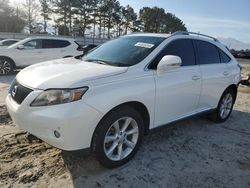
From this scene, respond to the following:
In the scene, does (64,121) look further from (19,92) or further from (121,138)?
(121,138)

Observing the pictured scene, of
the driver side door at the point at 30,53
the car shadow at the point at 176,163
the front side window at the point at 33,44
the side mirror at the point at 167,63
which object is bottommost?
the car shadow at the point at 176,163

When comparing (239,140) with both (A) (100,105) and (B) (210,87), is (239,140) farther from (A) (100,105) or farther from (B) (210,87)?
(A) (100,105)

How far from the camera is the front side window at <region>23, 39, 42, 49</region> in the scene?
12.1 m

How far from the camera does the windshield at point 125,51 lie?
13.7 ft

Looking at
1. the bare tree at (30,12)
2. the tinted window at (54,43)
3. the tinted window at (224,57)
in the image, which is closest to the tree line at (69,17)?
the bare tree at (30,12)

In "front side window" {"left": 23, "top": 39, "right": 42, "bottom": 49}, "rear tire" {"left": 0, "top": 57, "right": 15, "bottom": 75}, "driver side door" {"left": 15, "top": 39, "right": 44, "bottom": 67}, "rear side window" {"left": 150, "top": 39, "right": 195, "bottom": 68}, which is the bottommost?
"rear tire" {"left": 0, "top": 57, "right": 15, "bottom": 75}

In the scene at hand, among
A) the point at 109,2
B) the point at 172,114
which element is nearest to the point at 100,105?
the point at 172,114

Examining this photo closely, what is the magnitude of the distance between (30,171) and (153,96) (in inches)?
71.6

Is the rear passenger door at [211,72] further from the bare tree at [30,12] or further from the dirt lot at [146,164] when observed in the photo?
the bare tree at [30,12]

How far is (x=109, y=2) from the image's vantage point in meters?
52.6

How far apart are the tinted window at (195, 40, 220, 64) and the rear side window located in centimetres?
24

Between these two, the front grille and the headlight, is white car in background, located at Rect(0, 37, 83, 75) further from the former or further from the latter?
the headlight

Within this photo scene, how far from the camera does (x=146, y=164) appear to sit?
403 cm

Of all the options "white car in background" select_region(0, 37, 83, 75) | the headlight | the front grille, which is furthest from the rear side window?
"white car in background" select_region(0, 37, 83, 75)
